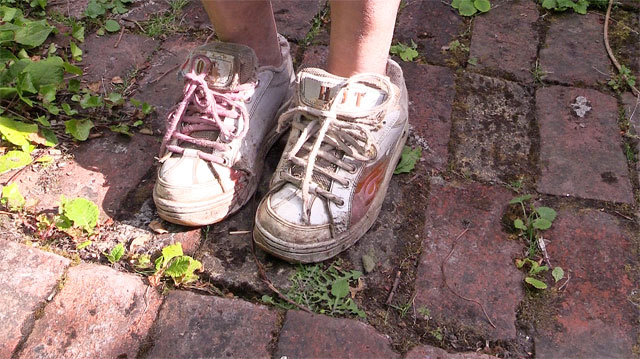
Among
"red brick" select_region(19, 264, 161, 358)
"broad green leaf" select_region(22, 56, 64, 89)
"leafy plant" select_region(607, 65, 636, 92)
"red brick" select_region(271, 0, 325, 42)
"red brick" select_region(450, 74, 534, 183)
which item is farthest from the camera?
"red brick" select_region(271, 0, 325, 42)

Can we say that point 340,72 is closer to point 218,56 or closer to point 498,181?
point 218,56

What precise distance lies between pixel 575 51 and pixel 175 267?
5.24 ft

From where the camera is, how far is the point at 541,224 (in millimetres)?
1612

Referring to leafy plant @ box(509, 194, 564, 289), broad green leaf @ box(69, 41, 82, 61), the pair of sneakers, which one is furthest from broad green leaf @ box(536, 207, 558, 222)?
broad green leaf @ box(69, 41, 82, 61)

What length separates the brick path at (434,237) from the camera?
139 cm

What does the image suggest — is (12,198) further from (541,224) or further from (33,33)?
(541,224)

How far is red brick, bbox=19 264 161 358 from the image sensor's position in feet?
4.44

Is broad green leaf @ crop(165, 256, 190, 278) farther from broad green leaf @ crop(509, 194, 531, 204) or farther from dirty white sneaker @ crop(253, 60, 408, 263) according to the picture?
broad green leaf @ crop(509, 194, 531, 204)

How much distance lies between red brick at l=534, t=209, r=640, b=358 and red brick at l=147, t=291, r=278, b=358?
0.64 meters

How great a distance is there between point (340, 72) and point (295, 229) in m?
0.44

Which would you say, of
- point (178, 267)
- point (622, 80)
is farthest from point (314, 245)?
point (622, 80)

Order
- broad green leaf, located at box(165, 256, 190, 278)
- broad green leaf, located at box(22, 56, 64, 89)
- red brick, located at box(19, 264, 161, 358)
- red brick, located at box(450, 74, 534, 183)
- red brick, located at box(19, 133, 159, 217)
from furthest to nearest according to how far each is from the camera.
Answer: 1. broad green leaf, located at box(22, 56, 64, 89)
2. red brick, located at box(450, 74, 534, 183)
3. red brick, located at box(19, 133, 159, 217)
4. broad green leaf, located at box(165, 256, 190, 278)
5. red brick, located at box(19, 264, 161, 358)

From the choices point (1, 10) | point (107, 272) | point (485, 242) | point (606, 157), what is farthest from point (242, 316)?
point (1, 10)

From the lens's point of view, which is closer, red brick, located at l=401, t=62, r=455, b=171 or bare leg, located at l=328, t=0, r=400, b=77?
bare leg, located at l=328, t=0, r=400, b=77
